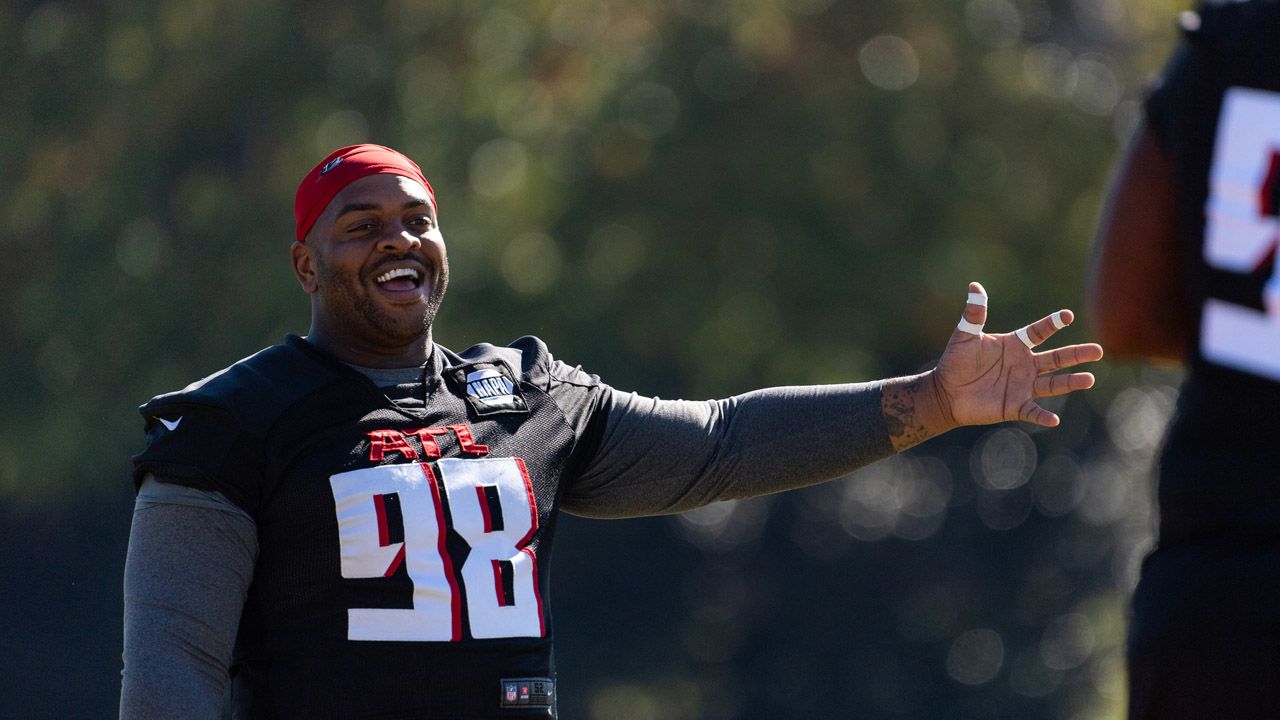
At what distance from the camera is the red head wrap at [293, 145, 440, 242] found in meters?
3.35

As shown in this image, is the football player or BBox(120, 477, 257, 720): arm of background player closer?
the football player

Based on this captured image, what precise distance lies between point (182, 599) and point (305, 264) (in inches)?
31.1

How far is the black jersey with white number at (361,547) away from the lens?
297 centimetres

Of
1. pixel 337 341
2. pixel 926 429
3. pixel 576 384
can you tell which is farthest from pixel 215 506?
pixel 926 429

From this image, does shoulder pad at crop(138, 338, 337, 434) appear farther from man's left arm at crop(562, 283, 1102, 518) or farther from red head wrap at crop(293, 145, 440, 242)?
man's left arm at crop(562, 283, 1102, 518)

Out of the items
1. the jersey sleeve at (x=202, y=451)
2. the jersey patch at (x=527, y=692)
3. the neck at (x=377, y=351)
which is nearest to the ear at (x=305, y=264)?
the neck at (x=377, y=351)

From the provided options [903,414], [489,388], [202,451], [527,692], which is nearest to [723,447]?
[903,414]

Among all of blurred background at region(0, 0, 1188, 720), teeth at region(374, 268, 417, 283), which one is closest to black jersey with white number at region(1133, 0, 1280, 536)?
teeth at region(374, 268, 417, 283)

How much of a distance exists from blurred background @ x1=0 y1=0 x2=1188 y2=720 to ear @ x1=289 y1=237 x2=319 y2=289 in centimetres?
820

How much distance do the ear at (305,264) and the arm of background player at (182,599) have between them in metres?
0.58

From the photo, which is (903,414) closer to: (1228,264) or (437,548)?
(437,548)

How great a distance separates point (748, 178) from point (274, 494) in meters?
9.50

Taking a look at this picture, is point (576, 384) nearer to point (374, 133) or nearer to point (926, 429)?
point (926, 429)

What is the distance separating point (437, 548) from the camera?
9.97ft
